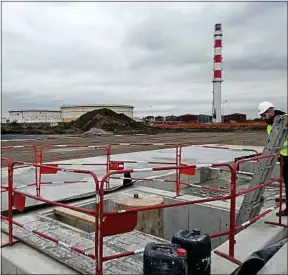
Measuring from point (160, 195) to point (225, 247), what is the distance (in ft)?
11.8

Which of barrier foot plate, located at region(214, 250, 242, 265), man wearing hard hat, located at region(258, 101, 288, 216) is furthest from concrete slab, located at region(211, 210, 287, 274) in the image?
man wearing hard hat, located at region(258, 101, 288, 216)

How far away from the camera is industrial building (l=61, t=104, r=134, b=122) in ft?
237

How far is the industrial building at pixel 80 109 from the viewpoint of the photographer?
237ft

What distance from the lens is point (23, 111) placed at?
259 feet

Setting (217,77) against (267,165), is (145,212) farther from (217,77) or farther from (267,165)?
(217,77)

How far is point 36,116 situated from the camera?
76875 millimetres

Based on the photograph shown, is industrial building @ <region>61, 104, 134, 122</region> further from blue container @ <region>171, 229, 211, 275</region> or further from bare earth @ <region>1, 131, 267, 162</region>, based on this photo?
blue container @ <region>171, 229, 211, 275</region>

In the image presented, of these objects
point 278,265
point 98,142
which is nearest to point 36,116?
point 98,142

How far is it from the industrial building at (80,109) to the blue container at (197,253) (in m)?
67.9

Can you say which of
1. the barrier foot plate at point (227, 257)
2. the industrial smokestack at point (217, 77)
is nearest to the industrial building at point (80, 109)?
the industrial smokestack at point (217, 77)

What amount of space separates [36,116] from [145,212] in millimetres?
74337

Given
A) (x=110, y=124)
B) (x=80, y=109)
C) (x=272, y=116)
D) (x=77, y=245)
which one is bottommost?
(x=77, y=245)

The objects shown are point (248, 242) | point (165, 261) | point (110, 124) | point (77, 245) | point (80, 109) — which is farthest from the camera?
point (80, 109)

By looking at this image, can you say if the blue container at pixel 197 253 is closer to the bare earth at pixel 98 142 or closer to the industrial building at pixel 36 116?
the bare earth at pixel 98 142
